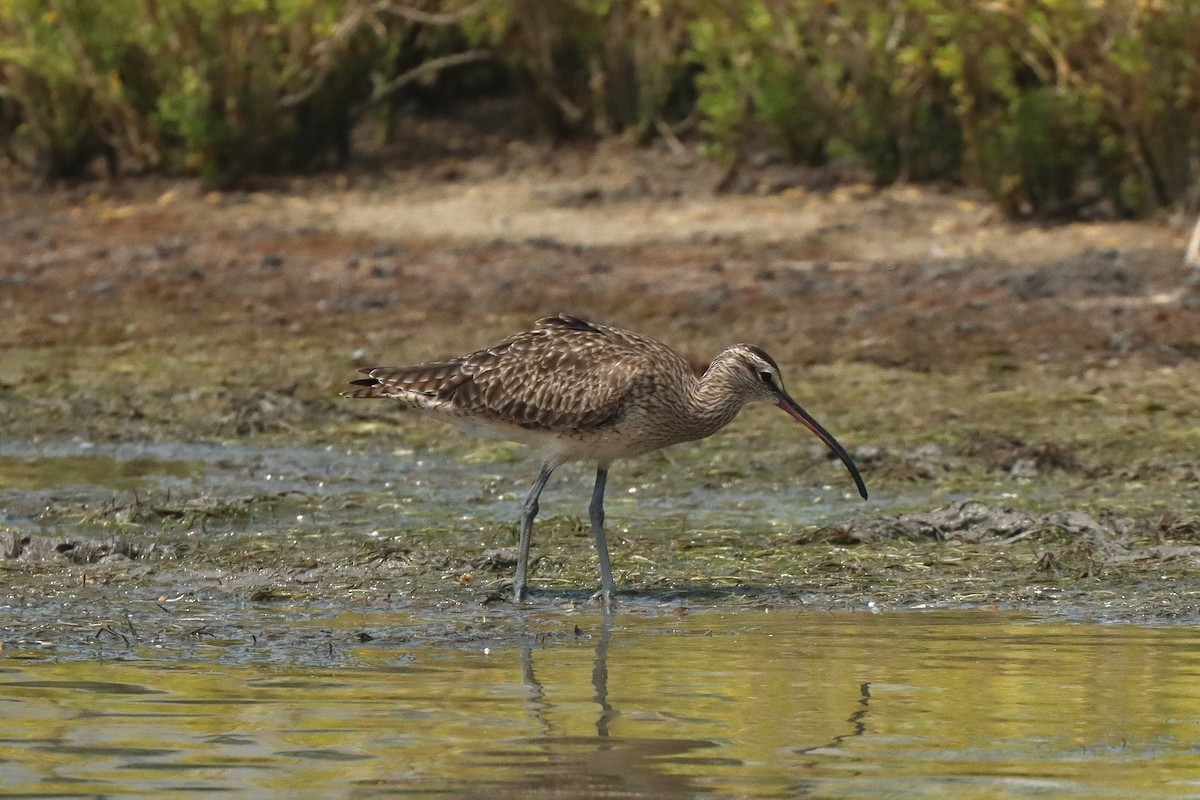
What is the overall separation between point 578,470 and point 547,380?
2.74 m

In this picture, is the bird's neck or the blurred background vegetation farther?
the blurred background vegetation

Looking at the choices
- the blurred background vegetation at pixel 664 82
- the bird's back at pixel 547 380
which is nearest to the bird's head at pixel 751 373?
the bird's back at pixel 547 380

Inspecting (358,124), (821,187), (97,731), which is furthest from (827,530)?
(358,124)

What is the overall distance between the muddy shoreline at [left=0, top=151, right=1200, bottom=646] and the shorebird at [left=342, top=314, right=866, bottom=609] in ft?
1.61

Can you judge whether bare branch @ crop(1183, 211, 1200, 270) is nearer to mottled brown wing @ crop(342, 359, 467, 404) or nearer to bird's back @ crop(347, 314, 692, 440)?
bird's back @ crop(347, 314, 692, 440)

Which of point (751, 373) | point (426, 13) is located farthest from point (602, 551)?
point (426, 13)

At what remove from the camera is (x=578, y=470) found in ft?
38.1

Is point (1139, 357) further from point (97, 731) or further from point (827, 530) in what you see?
point (97, 731)

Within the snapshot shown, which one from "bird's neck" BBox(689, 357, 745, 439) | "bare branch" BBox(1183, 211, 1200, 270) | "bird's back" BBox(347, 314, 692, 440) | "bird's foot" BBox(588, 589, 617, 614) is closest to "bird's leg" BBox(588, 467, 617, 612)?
"bird's foot" BBox(588, 589, 617, 614)

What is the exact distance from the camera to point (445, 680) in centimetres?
699

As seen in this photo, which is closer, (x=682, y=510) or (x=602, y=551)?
(x=602, y=551)

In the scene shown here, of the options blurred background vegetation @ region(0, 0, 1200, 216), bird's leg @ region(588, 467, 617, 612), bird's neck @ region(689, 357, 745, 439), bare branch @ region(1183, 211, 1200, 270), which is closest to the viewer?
bird's leg @ region(588, 467, 617, 612)

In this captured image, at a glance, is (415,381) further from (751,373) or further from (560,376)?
(751,373)

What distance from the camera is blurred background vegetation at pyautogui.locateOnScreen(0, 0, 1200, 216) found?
1634 cm
